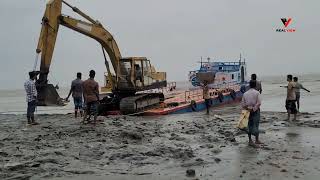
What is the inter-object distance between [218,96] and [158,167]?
19.2 m

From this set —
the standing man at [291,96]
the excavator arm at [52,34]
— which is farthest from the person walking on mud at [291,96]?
the excavator arm at [52,34]

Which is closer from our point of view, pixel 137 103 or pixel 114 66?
pixel 137 103

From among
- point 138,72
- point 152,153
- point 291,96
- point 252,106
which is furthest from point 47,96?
point 291,96

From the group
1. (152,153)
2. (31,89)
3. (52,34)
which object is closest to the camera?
(152,153)

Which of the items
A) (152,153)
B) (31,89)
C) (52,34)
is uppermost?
(52,34)

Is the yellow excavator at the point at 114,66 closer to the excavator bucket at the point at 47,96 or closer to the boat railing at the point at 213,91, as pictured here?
the excavator bucket at the point at 47,96

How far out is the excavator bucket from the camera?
16.3m

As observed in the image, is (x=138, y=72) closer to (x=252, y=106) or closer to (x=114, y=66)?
(x=114, y=66)

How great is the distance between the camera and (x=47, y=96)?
16.4 metres

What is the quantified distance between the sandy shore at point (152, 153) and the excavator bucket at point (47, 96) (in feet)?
8.35

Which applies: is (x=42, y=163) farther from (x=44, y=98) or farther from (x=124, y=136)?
(x=44, y=98)

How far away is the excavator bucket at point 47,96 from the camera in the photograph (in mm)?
16314

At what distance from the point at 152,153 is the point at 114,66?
453 inches

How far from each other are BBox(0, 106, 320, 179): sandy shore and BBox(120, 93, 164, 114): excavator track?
17.8 ft
